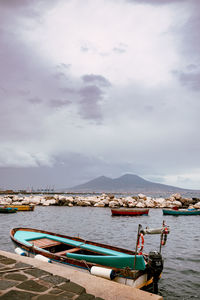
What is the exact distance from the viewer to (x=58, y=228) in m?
29.2

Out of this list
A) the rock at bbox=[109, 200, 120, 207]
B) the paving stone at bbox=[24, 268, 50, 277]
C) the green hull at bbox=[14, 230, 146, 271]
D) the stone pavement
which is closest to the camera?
the stone pavement

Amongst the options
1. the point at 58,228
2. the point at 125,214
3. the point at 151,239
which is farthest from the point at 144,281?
the point at 125,214

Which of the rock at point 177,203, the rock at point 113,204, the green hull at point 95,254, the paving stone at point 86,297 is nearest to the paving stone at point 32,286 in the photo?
the paving stone at point 86,297

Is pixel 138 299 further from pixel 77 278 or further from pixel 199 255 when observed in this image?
pixel 199 255

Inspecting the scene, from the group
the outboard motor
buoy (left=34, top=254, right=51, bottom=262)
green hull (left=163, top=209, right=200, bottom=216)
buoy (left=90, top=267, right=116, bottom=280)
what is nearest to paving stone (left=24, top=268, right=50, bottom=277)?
buoy (left=90, top=267, right=116, bottom=280)

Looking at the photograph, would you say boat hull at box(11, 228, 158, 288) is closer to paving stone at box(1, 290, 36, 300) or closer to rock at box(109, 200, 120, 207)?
paving stone at box(1, 290, 36, 300)

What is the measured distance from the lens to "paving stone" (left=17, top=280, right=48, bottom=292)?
14.3 feet

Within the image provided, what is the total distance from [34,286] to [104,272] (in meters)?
4.80

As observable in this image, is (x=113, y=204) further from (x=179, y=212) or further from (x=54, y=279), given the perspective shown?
(x=54, y=279)

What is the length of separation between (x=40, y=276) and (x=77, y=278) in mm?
865

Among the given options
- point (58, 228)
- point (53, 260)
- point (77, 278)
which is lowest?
point (58, 228)

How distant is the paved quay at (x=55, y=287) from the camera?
4.12 m

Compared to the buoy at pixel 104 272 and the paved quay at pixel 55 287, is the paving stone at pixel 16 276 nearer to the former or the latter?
the paved quay at pixel 55 287

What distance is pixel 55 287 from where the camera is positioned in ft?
14.8
